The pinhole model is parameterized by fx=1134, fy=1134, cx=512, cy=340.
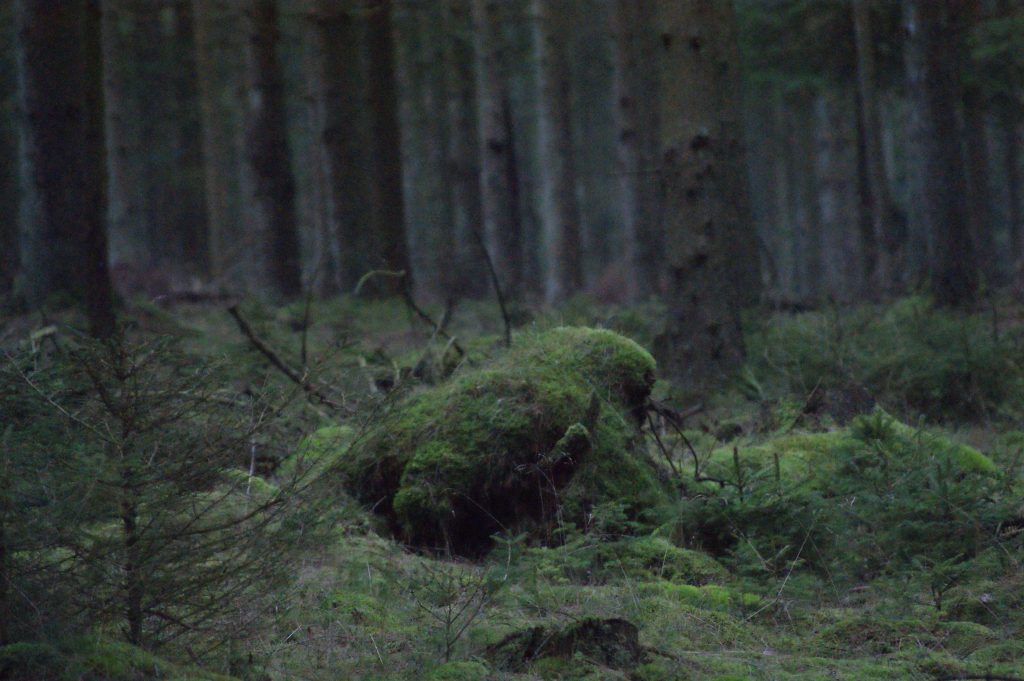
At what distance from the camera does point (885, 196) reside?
1952 cm

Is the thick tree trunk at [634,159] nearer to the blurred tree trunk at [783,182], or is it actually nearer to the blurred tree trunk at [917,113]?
the blurred tree trunk at [917,113]

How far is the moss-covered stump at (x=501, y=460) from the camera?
210 inches

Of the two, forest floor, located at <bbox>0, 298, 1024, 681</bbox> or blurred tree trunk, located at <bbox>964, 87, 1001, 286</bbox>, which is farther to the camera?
blurred tree trunk, located at <bbox>964, 87, 1001, 286</bbox>

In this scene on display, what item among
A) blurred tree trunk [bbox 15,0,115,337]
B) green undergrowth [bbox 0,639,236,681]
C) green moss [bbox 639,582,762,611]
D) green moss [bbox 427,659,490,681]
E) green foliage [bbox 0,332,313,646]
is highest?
blurred tree trunk [bbox 15,0,115,337]

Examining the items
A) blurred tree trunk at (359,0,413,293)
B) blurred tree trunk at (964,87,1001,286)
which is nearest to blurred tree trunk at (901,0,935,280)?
blurred tree trunk at (359,0,413,293)

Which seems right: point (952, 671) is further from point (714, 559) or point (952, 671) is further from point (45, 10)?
point (45, 10)

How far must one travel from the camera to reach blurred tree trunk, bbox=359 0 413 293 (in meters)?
16.5

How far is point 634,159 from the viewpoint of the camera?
16.8 metres

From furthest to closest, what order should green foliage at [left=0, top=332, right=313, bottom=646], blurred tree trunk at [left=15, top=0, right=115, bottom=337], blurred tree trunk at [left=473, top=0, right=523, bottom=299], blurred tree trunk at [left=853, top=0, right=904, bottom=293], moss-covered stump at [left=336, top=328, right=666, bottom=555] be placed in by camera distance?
blurred tree trunk at [left=853, top=0, right=904, bottom=293] < blurred tree trunk at [left=473, top=0, right=523, bottom=299] < blurred tree trunk at [left=15, top=0, right=115, bottom=337] < moss-covered stump at [left=336, top=328, right=666, bottom=555] < green foliage at [left=0, top=332, right=313, bottom=646]

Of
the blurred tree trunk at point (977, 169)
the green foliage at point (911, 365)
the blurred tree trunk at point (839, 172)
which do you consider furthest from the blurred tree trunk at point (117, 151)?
the blurred tree trunk at point (977, 169)

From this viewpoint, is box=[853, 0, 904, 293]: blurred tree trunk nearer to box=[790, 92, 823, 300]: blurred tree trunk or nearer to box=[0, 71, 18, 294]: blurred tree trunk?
box=[790, 92, 823, 300]: blurred tree trunk

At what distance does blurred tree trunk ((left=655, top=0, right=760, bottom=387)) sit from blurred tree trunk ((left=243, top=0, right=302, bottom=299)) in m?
7.67

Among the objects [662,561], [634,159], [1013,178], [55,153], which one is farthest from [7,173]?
[1013,178]

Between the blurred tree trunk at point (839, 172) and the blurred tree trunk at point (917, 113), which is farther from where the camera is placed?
the blurred tree trunk at point (839, 172)
